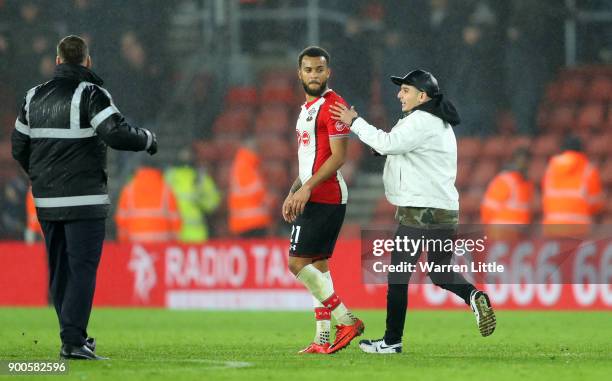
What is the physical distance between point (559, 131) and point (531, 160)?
3.16 ft

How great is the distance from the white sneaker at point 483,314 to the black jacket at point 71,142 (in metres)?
2.04

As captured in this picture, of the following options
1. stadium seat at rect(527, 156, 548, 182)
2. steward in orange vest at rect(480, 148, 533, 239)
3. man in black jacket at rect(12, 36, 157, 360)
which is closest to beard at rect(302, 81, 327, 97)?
man in black jacket at rect(12, 36, 157, 360)

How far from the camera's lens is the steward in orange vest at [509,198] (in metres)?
14.8

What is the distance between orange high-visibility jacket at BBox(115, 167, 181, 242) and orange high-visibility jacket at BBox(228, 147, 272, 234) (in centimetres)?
70

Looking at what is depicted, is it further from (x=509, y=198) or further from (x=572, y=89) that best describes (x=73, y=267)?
(x=572, y=89)

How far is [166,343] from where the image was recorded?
29.1ft

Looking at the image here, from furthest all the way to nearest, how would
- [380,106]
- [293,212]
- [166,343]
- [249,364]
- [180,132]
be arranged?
1. [180,132]
2. [380,106]
3. [166,343]
4. [293,212]
5. [249,364]

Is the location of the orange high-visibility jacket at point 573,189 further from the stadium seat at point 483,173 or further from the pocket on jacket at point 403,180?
the pocket on jacket at point 403,180

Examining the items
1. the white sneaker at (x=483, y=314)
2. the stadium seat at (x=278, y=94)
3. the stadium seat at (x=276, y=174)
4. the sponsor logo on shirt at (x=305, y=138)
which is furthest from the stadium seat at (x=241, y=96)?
the white sneaker at (x=483, y=314)

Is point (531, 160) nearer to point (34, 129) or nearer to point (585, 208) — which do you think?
point (585, 208)

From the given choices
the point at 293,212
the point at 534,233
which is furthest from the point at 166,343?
the point at 534,233

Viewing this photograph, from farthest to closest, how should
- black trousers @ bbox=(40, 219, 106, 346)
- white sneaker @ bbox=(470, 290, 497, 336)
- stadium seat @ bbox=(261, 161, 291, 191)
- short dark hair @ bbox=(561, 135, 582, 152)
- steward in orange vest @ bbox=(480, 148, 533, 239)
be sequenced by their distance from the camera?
stadium seat @ bbox=(261, 161, 291, 191) → steward in orange vest @ bbox=(480, 148, 533, 239) → short dark hair @ bbox=(561, 135, 582, 152) → white sneaker @ bbox=(470, 290, 497, 336) → black trousers @ bbox=(40, 219, 106, 346)

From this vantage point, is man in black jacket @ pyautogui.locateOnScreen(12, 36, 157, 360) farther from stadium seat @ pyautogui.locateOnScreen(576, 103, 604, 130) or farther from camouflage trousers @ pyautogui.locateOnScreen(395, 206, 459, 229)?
stadium seat @ pyautogui.locateOnScreen(576, 103, 604, 130)

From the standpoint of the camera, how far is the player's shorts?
302 inches
